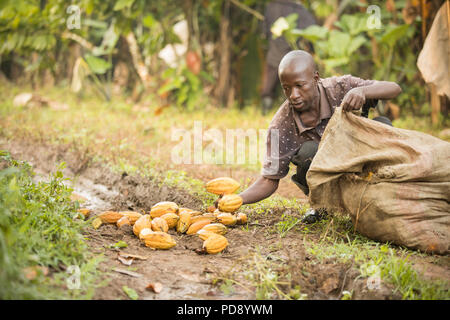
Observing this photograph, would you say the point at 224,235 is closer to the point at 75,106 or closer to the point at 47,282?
the point at 47,282

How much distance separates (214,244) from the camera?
2.43m

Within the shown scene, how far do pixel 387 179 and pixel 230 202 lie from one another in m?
0.98

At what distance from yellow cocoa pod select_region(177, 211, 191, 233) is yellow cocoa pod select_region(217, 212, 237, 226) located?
198 mm

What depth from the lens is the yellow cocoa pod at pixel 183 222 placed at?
2738 millimetres

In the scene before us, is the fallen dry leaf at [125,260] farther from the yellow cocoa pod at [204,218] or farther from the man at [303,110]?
the man at [303,110]

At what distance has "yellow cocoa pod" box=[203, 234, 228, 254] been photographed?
2426 millimetres

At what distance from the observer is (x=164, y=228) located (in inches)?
104

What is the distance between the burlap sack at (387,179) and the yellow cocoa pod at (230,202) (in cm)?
49

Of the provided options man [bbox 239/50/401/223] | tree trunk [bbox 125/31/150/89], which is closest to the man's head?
man [bbox 239/50/401/223]

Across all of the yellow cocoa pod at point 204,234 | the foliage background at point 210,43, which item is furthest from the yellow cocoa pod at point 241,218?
the foliage background at point 210,43

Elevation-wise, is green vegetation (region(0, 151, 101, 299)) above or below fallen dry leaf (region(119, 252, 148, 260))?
above

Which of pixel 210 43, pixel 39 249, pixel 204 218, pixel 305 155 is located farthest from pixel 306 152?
pixel 210 43

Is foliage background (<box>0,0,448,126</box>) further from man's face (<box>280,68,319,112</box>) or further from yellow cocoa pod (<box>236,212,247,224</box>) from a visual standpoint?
yellow cocoa pod (<box>236,212,247,224</box>)

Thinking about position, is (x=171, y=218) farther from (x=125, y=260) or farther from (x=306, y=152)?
(x=306, y=152)
